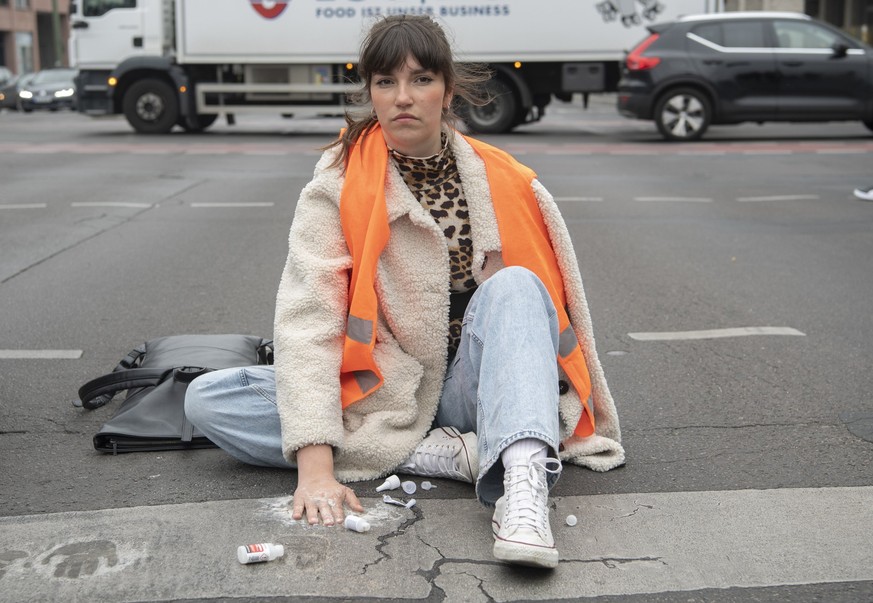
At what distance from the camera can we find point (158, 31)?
20.6 m

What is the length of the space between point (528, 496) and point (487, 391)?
1.15 ft

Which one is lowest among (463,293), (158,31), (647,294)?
(647,294)

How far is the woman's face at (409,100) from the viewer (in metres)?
3.41

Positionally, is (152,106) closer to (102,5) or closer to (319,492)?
(102,5)

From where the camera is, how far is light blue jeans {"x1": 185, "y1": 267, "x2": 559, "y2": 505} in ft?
10.2

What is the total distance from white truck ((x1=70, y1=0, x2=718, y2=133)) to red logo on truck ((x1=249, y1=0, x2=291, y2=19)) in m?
0.02

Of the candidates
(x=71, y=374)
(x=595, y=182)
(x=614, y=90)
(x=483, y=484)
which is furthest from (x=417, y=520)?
(x=614, y=90)

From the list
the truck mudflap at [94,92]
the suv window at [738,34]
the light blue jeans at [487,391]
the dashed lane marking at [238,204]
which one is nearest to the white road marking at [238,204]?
the dashed lane marking at [238,204]

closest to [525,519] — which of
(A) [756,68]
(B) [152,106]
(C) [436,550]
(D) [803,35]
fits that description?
(C) [436,550]

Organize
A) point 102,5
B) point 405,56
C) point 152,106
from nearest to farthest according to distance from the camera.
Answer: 1. point 405,56
2. point 102,5
3. point 152,106

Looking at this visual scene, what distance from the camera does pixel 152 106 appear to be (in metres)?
20.8

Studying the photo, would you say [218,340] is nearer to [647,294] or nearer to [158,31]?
[647,294]

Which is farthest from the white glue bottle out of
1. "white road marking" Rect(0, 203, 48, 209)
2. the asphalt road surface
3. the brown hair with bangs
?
"white road marking" Rect(0, 203, 48, 209)

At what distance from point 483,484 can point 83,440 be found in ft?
5.20
